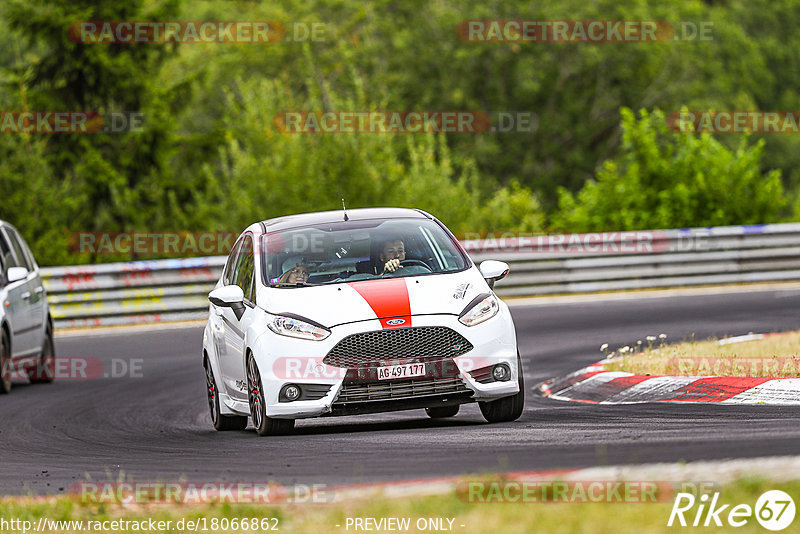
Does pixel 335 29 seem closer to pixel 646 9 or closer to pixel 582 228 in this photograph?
pixel 646 9

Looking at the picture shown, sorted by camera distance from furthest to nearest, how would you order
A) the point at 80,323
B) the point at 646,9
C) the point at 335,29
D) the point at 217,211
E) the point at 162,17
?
the point at 335,29 < the point at 646,9 < the point at 162,17 < the point at 217,211 < the point at 80,323

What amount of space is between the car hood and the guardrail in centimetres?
1266

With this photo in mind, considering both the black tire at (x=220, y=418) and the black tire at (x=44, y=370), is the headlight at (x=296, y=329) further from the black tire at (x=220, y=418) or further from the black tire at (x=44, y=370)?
the black tire at (x=44, y=370)

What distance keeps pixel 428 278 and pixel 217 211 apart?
22767mm

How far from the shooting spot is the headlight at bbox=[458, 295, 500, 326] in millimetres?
9805

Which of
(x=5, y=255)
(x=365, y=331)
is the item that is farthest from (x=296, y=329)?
(x=5, y=255)

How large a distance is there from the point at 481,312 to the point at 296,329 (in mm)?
1282

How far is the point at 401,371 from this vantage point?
959 cm

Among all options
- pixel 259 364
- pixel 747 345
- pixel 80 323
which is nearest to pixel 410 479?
pixel 259 364

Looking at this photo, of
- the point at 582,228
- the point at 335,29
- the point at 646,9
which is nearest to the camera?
the point at 582,228

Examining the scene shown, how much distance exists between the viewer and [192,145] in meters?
38.4

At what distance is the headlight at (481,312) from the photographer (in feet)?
32.2

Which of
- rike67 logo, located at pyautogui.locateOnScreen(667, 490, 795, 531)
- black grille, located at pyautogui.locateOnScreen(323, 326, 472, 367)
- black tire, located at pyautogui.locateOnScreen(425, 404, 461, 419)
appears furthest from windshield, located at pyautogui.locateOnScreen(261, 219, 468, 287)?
rike67 logo, located at pyautogui.locateOnScreen(667, 490, 795, 531)

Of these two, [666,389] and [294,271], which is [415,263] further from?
[666,389]
